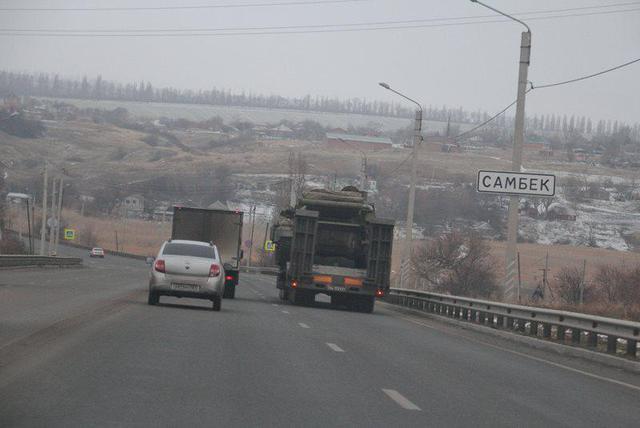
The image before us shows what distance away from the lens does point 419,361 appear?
57.6 feet

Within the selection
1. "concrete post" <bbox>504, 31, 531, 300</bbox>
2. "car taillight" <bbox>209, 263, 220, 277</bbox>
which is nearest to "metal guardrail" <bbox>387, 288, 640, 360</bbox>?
"concrete post" <bbox>504, 31, 531, 300</bbox>

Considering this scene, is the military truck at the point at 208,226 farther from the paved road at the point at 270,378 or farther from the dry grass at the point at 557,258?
the dry grass at the point at 557,258

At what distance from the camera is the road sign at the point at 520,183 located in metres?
32.4

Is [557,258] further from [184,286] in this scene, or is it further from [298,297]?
[184,286]

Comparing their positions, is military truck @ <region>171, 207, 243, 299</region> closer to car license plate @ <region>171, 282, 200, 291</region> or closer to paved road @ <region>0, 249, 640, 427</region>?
car license plate @ <region>171, 282, 200, 291</region>

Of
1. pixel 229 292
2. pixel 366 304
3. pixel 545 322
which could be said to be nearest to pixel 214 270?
pixel 545 322

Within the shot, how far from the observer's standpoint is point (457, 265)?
81.9 m

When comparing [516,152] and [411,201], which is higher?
[516,152]

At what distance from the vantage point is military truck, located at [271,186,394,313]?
3547cm

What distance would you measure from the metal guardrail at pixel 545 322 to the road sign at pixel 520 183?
10.8 ft

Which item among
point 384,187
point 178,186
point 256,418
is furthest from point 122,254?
point 256,418

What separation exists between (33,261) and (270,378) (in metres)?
49.6

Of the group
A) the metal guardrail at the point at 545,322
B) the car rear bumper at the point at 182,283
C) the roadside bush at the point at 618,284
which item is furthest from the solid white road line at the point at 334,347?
the roadside bush at the point at 618,284

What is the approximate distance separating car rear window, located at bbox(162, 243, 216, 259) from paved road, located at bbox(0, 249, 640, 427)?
375 centimetres
